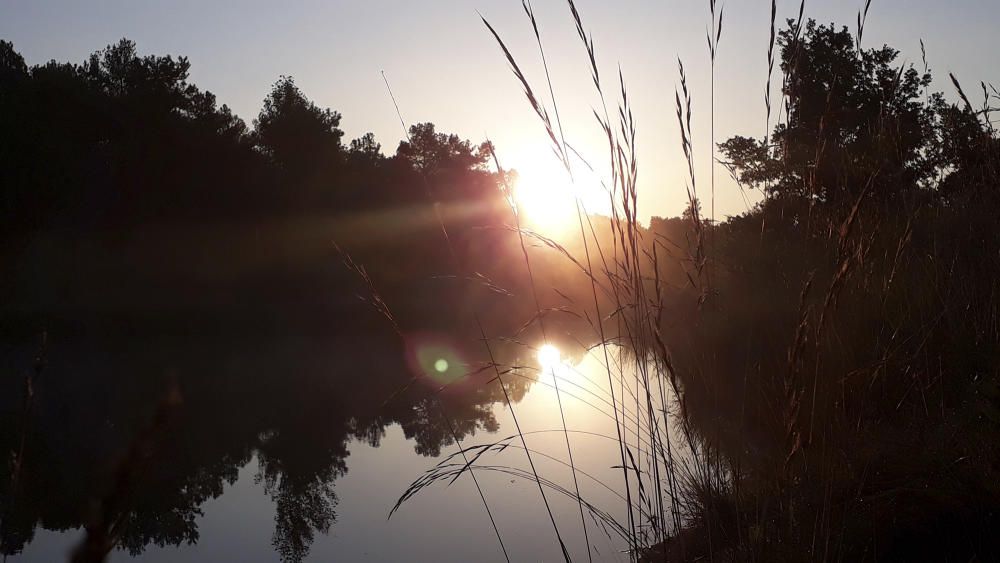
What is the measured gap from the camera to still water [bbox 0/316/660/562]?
326 cm

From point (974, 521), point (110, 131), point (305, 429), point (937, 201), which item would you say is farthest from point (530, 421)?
point (110, 131)

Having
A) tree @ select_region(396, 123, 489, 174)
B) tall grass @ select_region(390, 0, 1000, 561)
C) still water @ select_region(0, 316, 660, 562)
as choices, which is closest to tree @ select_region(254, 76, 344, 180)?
tree @ select_region(396, 123, 489, 174)

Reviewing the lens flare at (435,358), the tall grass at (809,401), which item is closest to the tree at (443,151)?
the lens flare at (435,358)

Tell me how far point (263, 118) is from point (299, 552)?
32.7m

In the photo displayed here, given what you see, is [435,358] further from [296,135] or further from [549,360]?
[296,135]

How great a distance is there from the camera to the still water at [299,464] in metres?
3.26

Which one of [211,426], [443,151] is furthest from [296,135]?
[211,426]

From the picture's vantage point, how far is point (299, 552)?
3.39 meters

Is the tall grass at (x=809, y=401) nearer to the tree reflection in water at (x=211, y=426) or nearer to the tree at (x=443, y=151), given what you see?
the tree reflection in water at (x=211, y=426)

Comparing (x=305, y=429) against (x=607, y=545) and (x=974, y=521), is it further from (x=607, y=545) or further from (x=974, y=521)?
(x=974, y=521)

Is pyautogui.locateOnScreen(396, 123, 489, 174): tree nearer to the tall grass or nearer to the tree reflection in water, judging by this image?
the tree reflection in water

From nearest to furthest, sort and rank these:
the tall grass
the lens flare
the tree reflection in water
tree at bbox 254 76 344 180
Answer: the tall grass < the tree reflection in water < the lens flare < tree at bbox 254 76 344 180

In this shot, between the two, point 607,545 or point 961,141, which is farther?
point 961,141

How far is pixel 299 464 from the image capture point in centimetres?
510
